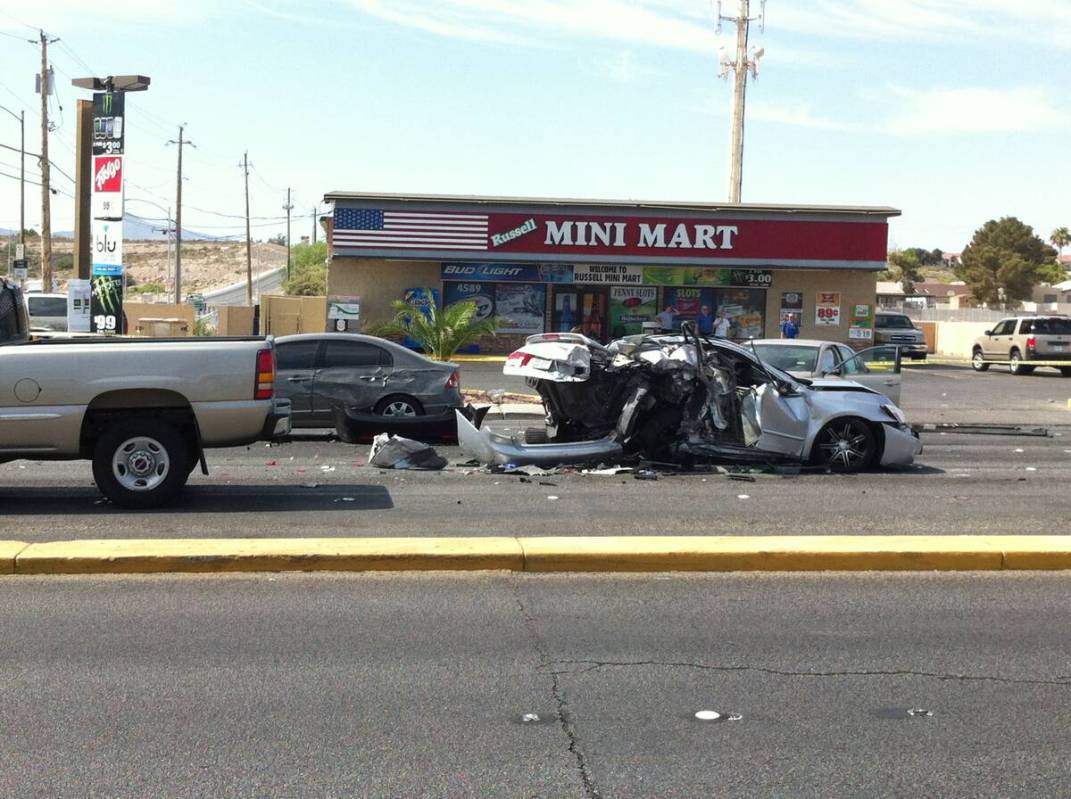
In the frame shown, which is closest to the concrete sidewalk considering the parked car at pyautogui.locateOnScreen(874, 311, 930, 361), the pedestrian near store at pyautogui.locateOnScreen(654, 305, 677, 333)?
the pedestrian near store at pyautogui.locateOnScreen(654, 305, 677, 333)

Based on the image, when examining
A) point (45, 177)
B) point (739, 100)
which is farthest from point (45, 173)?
point (739, 100)

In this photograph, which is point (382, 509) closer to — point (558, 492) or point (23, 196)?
point (558, 492)

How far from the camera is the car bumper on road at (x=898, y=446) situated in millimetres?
13406

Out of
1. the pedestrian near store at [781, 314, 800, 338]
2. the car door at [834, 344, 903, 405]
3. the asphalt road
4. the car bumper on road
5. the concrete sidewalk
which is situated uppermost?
the pedestrian near store at [781, 314, 800, 338]

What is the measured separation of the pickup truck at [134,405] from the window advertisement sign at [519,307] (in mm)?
28179

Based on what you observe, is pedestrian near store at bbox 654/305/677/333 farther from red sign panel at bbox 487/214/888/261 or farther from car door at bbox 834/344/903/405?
car door at bbox 834/344/903/405

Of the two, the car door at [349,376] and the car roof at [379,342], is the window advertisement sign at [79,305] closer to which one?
the car roof at [379,342]

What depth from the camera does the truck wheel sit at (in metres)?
10.3

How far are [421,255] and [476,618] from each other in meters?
31.3

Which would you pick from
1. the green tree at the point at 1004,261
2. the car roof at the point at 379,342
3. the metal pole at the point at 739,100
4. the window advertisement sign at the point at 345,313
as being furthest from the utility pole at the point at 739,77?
the green tree at the point at 1004,261

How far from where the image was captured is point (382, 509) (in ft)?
33.9

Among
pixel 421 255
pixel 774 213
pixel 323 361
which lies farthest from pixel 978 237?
pixel 323 361

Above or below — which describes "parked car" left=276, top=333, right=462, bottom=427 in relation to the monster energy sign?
below

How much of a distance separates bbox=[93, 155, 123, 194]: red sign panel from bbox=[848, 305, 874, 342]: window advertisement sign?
76.3 ft
